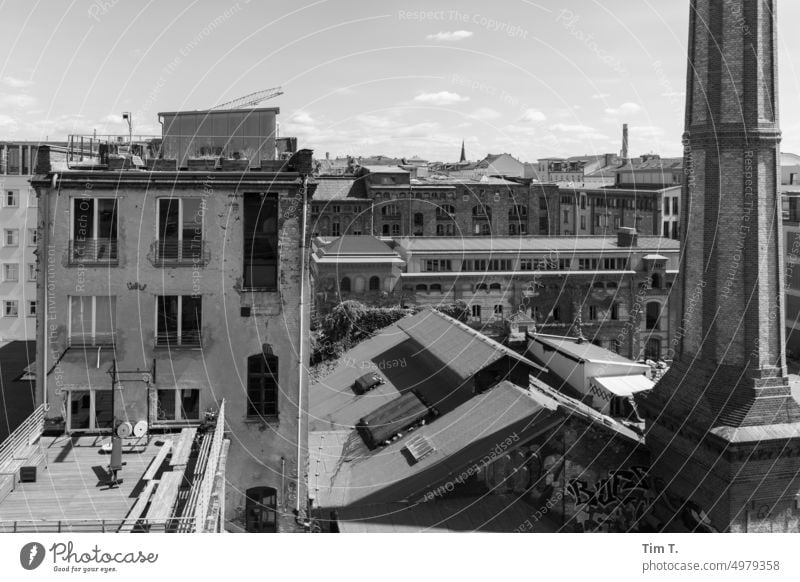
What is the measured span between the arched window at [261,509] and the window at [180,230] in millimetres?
5079

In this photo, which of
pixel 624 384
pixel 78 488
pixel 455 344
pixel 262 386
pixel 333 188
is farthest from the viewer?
pixel 333 188

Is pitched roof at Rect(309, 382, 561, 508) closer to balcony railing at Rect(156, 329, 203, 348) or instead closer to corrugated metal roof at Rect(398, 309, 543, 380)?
corrugated metal roof at Rect(398, 309, 543, 380)

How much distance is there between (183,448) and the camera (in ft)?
48.1

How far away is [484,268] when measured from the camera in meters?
53.0

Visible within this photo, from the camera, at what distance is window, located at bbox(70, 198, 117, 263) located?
55.0 ft

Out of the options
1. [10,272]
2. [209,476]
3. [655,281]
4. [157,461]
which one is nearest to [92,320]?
[157,461]

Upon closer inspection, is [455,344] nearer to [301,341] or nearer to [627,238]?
[301,341]

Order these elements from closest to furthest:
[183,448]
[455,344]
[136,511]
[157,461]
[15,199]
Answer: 1. [136,511]
2. [157,461]
3. [183,448]
4. [455,344]
5. [15,199]

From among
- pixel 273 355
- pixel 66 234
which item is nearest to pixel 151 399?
pixel 273 355

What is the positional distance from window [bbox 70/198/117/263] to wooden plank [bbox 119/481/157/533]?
6439 millimetres

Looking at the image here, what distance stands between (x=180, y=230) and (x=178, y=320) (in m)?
1.87

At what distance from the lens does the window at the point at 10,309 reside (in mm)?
38000

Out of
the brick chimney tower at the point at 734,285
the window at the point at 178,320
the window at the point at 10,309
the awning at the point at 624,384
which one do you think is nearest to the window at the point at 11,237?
the window at the point at 10,309

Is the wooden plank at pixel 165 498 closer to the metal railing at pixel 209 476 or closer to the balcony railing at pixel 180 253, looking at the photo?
the metal railing at pixel 209 476
